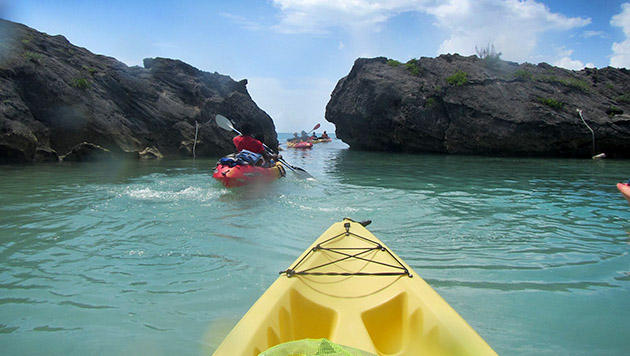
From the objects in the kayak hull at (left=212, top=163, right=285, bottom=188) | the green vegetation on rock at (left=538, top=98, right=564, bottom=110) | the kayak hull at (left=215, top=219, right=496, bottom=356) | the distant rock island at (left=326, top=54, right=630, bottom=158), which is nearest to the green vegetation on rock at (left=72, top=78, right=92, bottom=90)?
the kayak hull at (left=212, top=163, right=285, bottom=188)

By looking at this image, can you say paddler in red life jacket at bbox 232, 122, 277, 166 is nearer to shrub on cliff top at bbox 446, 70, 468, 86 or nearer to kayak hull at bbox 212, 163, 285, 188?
kayak hull at bbox 212, 163, 285, 188

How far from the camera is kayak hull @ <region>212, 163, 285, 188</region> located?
25.8 feet

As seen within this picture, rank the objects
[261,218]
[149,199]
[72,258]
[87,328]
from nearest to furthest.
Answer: [87,328] → [72,258] → [261,218] → [149,199]

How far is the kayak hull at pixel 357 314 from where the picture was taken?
172 centimetres

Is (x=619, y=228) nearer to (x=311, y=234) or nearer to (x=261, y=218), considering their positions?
(x=311, y=234)

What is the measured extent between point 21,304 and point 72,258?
996 millimetres

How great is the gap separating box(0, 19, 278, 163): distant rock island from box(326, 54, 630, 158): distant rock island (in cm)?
771

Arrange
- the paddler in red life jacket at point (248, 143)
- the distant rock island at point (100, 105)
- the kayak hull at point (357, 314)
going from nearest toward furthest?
the kayak hull at point (357, 314) → the paddler in red life jacket at point (248, 143) → the distant rock island at point (100, 105)

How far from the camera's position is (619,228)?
4949mm

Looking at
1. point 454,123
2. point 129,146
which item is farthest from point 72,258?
point 454,123

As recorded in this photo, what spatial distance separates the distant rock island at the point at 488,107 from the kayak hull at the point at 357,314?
19.8 meters

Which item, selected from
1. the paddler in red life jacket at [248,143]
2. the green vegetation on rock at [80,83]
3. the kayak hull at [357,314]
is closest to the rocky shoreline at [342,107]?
the green vegetation on rock at [80,83]

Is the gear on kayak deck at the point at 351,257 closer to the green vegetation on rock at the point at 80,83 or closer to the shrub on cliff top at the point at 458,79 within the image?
the green vegetation on rock at the point at 80,83

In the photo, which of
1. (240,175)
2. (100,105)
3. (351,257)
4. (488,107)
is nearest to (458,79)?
(488,107)
